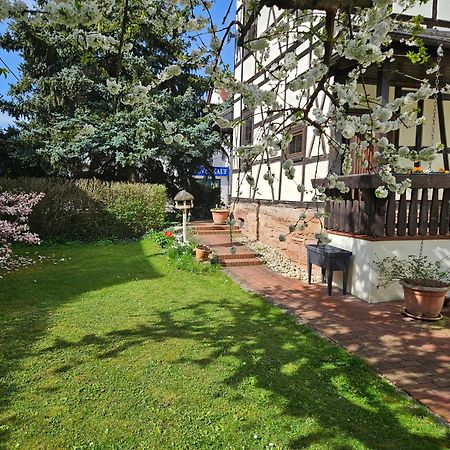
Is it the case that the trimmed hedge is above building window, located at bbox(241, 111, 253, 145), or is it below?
below

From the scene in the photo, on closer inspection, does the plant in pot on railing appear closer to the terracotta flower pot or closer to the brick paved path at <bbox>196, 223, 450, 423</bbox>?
the brick paved path at <bbox>196, 223, 450, 423</bbox>

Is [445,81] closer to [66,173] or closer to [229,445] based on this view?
[229,445]

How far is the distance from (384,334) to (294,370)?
5.08ft

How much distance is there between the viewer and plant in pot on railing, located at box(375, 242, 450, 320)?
186 inches

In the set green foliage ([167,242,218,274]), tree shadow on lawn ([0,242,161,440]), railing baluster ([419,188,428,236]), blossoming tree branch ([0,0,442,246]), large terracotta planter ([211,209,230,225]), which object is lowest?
tree shadow on lawn ([0,242,161,440])

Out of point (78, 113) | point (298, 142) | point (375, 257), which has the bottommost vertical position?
point (375, 257)

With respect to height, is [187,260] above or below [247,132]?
below

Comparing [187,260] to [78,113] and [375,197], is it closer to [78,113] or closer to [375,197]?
[375,197]

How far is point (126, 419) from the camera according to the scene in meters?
2.69

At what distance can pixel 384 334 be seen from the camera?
432 cm

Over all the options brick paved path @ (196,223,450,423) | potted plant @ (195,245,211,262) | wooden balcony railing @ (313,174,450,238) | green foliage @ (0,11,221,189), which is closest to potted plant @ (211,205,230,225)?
green foliage @ (0,11,221,189)

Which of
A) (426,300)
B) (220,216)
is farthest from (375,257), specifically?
(220,216)

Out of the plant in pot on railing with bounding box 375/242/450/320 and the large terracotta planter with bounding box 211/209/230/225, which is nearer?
the plant in pot on railing with bounding box 375/242/450/320

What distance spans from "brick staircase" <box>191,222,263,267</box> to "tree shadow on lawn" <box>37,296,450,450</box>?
2.11 m
